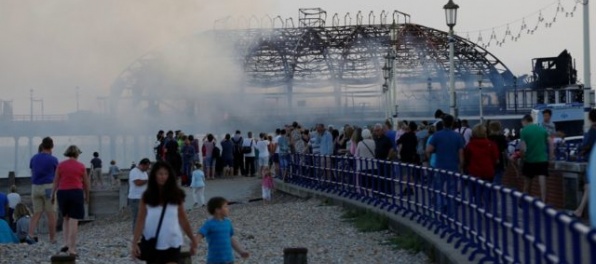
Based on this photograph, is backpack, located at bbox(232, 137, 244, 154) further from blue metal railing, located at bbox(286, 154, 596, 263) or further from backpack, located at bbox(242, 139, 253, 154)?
blue metal railing, located at bbox(286, 154, 596, 263)

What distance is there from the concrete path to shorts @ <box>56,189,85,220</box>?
1527 cm

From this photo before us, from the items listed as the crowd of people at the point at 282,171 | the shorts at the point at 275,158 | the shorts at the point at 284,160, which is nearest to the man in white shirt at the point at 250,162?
the shorts at the point at 275,158

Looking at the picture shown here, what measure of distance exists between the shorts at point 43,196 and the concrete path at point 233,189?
1363 centimetres

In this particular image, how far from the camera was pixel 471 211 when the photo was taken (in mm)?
14508

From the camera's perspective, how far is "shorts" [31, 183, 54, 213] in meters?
18.9

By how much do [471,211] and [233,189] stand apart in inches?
880

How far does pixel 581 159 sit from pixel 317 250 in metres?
6.00

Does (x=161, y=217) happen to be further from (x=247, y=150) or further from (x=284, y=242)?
(x=247, y=150)

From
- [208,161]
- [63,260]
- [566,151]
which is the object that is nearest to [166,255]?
[63,260]

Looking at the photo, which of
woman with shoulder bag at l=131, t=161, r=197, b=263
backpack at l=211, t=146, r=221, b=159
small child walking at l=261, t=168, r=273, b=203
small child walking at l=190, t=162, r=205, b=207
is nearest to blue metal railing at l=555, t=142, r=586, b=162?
small child walking at l=261, t=168, r=273, b=203

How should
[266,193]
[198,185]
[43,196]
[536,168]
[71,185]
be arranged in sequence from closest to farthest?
[71,185]
[43,196]
[536,168]
[198,185]
[266,193]

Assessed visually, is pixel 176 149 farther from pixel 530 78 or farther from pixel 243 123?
pixel 243 123

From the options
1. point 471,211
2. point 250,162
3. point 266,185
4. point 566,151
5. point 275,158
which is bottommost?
point 266,185

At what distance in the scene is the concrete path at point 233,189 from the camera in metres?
34.3
